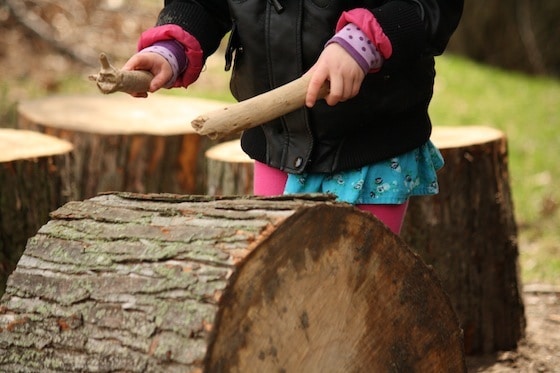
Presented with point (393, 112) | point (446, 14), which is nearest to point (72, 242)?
point (393, 112)

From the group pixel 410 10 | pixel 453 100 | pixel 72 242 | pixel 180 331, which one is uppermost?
pixel 453 100

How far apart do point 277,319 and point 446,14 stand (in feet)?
2.96

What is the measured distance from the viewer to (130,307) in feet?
7.04

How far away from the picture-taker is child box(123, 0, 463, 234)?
253cm

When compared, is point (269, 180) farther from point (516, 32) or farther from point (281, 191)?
point (516, 32)

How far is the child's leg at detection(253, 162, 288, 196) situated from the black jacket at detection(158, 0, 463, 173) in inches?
2.2

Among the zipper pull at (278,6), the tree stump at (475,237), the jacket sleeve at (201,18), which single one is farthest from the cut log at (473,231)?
the zipper pull at (278,6)

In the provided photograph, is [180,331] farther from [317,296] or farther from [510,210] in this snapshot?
[510,210]

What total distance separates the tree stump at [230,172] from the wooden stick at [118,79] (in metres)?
1.21

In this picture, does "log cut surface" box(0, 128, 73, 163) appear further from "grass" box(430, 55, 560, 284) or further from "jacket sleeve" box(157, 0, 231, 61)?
"grass" box(430, 55, 560, 284)

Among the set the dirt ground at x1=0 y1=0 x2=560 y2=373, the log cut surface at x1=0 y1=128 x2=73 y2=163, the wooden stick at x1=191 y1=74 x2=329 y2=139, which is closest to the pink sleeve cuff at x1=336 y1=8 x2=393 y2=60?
the wooden stick at x1=191 y1=74 x2=329 y2=139

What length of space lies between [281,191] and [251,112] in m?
0.60

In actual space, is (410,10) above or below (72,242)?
above

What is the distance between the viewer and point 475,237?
3762mm
